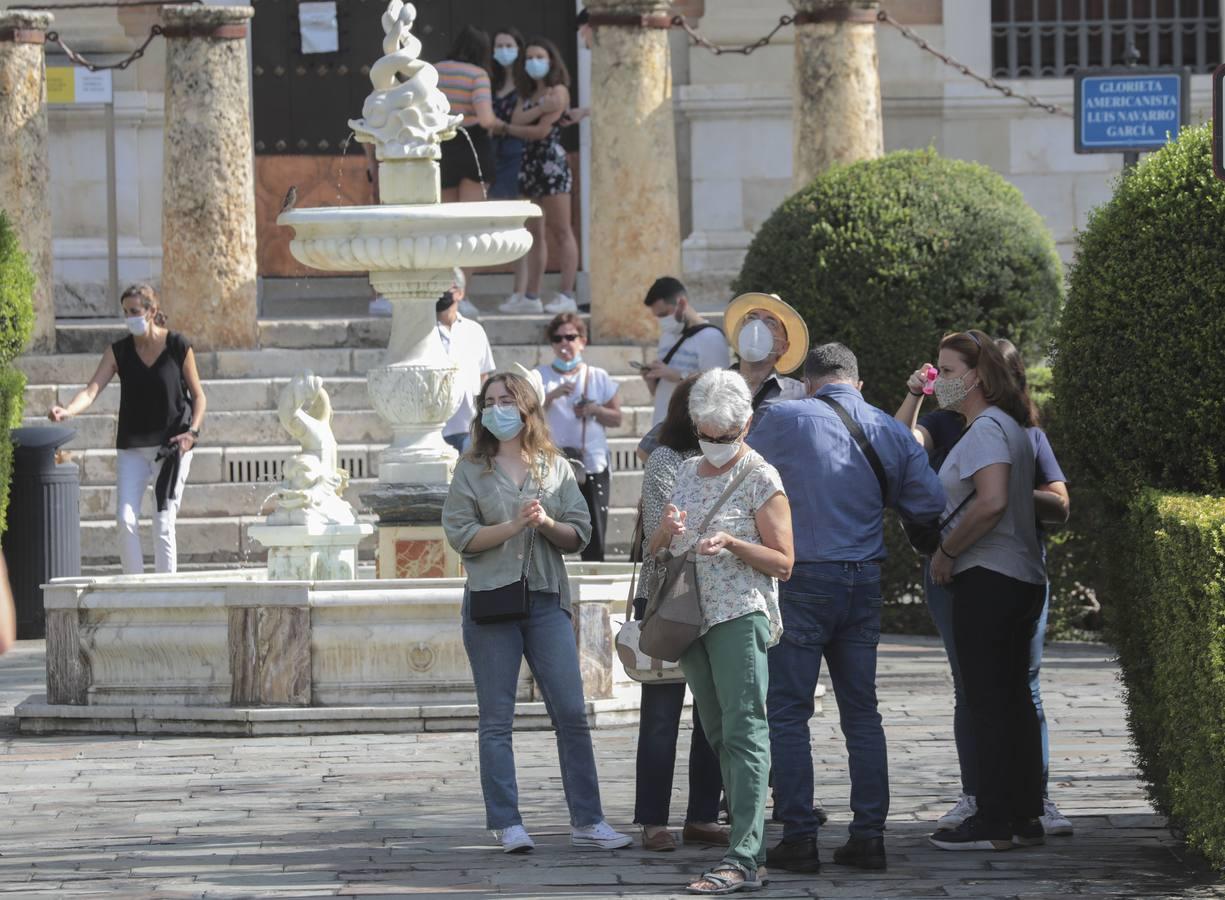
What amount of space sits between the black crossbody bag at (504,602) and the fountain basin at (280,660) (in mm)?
Answer: 2192

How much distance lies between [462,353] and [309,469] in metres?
1.66

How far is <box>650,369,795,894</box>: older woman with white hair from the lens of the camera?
729cm

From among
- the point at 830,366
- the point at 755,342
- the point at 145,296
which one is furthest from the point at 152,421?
the point at 830,366

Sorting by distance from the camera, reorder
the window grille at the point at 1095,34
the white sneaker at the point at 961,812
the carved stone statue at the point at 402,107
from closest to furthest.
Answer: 1. the white sneaker at the point at 961,812
2. the carved stone statue at the point at 402,107
3. the window grille at the point at 1095,34

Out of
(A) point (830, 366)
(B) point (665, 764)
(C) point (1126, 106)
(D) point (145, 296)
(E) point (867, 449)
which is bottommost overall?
(B) point (665, 764)

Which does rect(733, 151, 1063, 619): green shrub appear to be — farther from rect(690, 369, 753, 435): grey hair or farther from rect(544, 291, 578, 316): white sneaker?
rect(690, 369, 753, 435): grey hair

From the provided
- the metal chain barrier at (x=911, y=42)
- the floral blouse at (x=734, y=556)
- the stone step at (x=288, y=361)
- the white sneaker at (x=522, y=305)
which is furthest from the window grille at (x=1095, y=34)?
the floral blouse at (x=734, y=556)

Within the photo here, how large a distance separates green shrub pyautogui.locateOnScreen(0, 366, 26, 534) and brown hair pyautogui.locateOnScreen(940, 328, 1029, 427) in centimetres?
656

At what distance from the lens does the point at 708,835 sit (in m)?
8.02

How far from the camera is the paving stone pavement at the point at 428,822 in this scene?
24.2ft

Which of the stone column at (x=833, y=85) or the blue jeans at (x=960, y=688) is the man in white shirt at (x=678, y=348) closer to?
the stone column at (x=833, y=85)

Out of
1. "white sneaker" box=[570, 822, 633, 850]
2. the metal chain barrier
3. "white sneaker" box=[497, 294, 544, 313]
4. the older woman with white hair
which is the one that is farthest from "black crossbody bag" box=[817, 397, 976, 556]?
"white sneaker" box=[497, 294, 544, 313]

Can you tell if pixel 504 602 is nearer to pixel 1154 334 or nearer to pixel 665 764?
pixel 665 764

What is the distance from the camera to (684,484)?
748 centimetres
